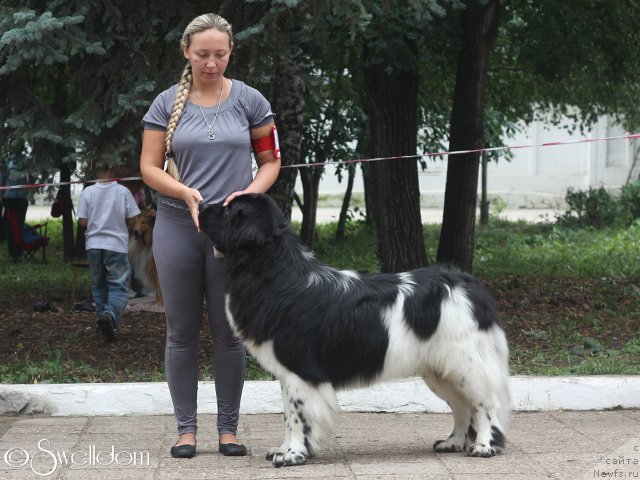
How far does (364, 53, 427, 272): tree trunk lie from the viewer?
10508 millimetres

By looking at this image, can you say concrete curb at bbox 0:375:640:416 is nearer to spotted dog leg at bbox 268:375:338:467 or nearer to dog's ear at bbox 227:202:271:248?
spotted dog leg at bbox 268:375:338:467

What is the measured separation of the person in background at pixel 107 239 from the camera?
9.43m

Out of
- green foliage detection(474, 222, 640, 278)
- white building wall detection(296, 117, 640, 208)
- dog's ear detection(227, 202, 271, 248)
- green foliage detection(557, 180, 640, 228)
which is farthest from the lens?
white building wall detection(296, 117, 640, 208)

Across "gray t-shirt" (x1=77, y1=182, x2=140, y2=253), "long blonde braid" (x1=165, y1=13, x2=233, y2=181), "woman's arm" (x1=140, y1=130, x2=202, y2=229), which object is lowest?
"gray t-shirt" (x1=77, y1=182, x2=140, y2=253)

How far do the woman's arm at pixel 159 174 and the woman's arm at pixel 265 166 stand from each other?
0.34 metres

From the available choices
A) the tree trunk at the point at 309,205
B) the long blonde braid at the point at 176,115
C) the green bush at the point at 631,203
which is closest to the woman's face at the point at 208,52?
the long blonde braid at the point at 176,115

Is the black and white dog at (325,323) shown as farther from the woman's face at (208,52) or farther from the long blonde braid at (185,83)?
the woman's face at (208,52)

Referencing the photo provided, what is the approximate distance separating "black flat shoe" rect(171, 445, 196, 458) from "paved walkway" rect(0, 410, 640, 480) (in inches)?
1.7

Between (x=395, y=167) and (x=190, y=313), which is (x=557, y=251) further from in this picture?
(x=190, y=313)

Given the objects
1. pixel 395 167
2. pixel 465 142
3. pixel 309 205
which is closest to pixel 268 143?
pixel 395 167

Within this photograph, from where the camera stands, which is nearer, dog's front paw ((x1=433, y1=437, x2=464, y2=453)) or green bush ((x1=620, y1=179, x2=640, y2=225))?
dog's front paw ((x1=433, y1=437, x2=464, y2=453))

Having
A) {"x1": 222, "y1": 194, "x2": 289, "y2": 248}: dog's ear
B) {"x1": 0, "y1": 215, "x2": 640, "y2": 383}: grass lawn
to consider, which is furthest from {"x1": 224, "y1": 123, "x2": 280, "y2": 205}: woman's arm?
{"x1": 0, "y1": 215, "x2": 640, "y2": 383}: grass lawn

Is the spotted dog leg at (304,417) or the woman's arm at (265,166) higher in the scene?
the woman's arm at (265,166)

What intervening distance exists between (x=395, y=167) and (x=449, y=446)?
17.6ft
